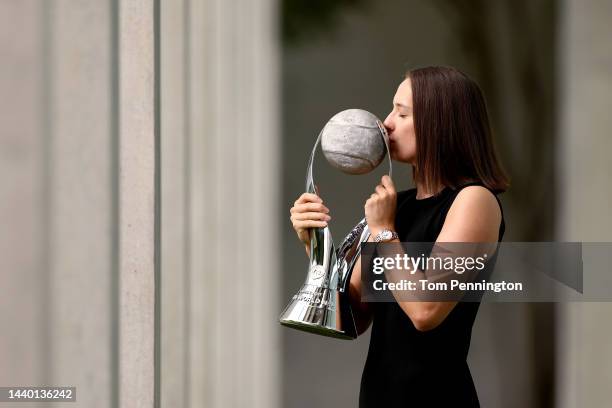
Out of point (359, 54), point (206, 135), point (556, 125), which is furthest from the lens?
point (359, 54)

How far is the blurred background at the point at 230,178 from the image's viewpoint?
1.01 m

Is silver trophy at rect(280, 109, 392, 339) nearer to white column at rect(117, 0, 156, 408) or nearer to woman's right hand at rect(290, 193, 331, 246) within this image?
woman's right hand at rect(290, 193, 331, 246)

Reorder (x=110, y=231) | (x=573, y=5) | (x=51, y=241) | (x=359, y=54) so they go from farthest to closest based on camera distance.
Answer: (x=359, y=54)
(x=573, y=5)
(x=110, y=231)
(x=51, y=241)

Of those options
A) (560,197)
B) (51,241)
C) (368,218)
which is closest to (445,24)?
(560,197)

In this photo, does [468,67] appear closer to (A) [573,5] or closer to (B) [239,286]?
(A) [573,5]

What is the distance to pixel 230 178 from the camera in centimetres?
331

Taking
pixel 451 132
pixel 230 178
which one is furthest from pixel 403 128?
pixel 230 178

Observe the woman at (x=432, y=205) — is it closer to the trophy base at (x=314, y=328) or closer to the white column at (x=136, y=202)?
the trophy base at (x=314, y=328)

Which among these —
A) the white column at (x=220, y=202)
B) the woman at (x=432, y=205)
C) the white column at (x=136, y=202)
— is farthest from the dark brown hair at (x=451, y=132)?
the white column at (x=220, y=202)

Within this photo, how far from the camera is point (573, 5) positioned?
347 centimetres

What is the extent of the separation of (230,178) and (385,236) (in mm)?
1985

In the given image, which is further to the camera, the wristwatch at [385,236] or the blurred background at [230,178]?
the wristwatch at [385,236]

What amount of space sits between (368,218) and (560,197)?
241 cm

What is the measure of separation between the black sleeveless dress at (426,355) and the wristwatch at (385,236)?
0.05 m
